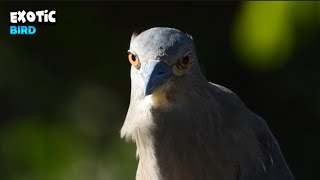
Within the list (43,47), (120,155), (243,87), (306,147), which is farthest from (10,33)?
(306,147)

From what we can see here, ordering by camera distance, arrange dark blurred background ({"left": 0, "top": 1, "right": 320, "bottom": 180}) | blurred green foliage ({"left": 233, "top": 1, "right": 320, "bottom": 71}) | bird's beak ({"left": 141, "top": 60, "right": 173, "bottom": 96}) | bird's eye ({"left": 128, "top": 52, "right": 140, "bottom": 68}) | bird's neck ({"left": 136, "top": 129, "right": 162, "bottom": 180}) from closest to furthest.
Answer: bird's beak ({"left": 141, "top": 60, "right": 173, "bottom": 96}), bird's eye ({"left": 128, "top": 52, "right": 140, "bottom": 68}), bird's neck ({"left": 136, "top": 129, "right": 162, "bottom": 180}), blurred green foliage ({"left": 233, "top": 1, "right": 320, "bottom": 71}), dark blurred background ({"left": 0, "top": 1, "right": 320, "bottom": 180})

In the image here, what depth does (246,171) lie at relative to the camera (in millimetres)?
4348

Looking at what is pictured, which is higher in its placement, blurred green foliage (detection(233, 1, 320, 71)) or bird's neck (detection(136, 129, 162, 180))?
blurred green foliage (detection(233, 1, 320, 71))

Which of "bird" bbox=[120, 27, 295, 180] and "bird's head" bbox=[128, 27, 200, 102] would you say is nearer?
"bird's head" bbox=[128, 27, 200, 102]

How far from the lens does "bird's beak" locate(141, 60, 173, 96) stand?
3873 mm

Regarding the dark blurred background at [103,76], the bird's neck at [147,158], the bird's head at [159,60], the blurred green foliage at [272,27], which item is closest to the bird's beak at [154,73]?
the bird's head at [159,60]

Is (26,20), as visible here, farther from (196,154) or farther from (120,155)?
(196,154)

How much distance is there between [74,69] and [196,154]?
231cm

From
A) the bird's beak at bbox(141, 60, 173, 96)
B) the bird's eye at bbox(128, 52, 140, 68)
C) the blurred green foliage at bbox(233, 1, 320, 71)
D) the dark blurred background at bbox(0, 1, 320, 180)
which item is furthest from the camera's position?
the dark blurred background at bbox(0, 1, 320, 180)

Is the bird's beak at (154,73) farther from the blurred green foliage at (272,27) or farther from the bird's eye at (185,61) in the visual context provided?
the blurred green foliage at (272,27)

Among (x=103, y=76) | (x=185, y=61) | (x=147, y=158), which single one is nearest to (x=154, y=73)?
(x=185, y=61)

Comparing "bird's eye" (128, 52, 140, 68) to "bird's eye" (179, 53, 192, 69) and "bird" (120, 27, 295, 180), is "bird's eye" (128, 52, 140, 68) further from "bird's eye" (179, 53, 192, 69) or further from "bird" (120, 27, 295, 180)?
"bird's eye" (179, 53, 192, 69)

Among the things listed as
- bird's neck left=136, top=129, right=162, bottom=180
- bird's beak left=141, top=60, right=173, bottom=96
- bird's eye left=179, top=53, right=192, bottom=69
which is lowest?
bird's neck left=136, top=129, right=162, bottom=180

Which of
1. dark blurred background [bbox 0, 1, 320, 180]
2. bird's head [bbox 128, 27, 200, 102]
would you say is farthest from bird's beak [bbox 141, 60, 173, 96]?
dark blurred background [bbox 0, 1, 320, 180]
